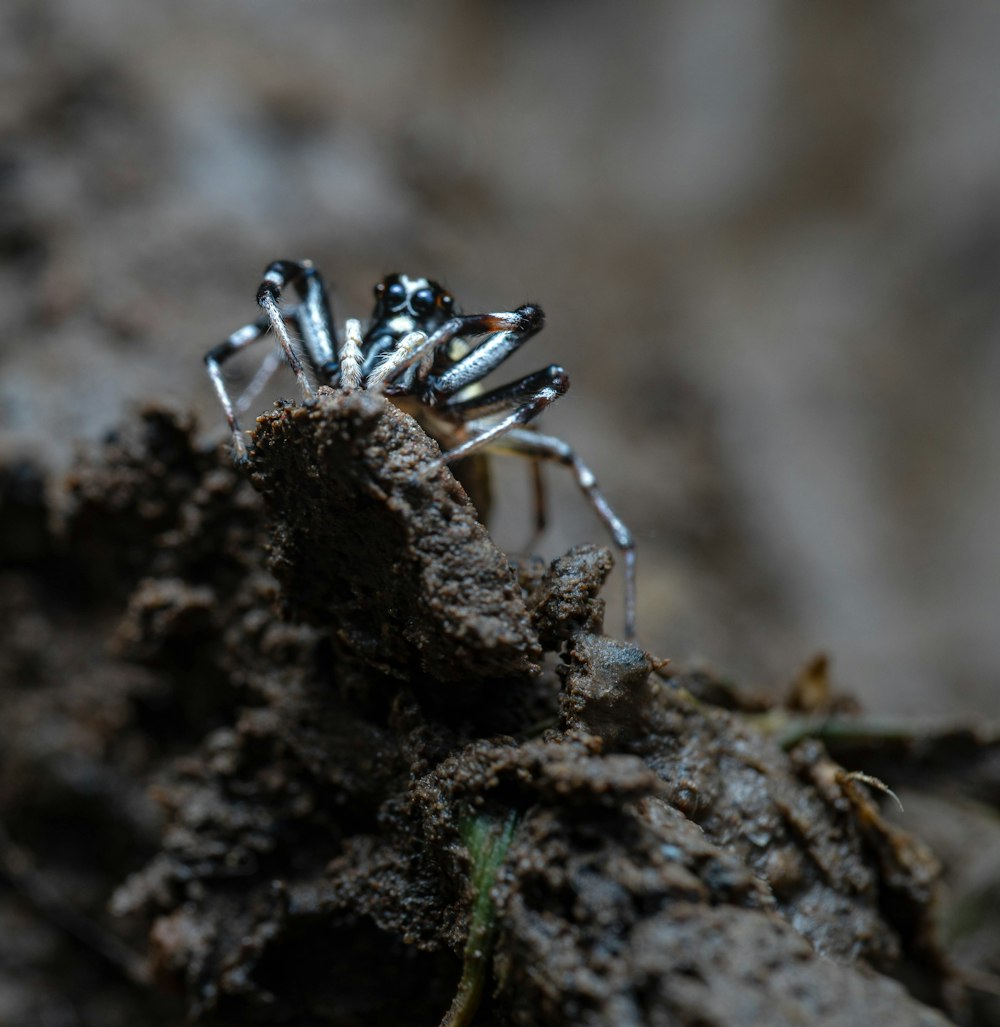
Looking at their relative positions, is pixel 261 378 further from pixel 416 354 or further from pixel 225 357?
pixel 416 354

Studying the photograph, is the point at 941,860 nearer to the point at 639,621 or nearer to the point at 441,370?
the point at 639,621

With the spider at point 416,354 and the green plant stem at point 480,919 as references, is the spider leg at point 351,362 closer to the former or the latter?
the spider at point 416,354

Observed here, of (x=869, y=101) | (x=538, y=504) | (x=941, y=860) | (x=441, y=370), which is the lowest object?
(x=941, y=860)

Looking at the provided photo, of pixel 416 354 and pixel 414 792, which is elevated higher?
pixel 416 354

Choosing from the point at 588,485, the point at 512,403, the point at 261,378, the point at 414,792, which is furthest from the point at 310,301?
the point at 414,792

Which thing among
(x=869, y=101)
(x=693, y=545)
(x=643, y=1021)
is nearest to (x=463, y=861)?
(x=643, y=1021)

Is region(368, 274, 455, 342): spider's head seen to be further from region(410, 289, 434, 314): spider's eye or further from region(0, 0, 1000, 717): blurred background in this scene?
region(0, 0, 1000, 717): blurred background

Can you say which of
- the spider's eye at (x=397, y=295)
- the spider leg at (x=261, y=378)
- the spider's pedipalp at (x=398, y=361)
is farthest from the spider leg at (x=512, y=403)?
the spider leg at (x=261, y=378)
